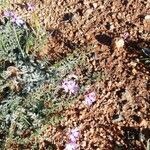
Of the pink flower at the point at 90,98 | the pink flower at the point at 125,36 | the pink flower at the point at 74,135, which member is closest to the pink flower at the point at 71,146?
the pink flower at the point at 74,135

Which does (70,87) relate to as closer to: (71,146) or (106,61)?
(106,61)

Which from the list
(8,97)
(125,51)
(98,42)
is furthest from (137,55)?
(8,97)

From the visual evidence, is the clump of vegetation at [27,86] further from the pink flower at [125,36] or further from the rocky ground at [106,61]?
the pink flower at [125,36]

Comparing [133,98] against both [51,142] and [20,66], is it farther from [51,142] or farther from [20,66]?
[20,66]

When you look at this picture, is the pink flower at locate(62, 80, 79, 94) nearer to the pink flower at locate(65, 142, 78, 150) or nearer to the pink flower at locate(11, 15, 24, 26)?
the pink flower at locate(65, 142, 78, 150)

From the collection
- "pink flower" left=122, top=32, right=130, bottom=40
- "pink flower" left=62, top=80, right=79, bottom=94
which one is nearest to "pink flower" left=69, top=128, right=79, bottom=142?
"pink flower" left=62, top=80, right=79, bottom=94

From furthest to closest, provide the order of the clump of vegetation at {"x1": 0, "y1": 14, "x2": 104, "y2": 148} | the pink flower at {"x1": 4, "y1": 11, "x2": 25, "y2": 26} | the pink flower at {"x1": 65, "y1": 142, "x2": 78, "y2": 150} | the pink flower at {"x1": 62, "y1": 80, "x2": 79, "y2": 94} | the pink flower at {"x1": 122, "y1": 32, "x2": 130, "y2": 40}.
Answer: the pink flower at {"x1": 4, "y1": 11, "x2": 25, "y2": 26} → the pink flower at {"x1": 122, "y1": 32, "x2": 130, "y2": 40} → the pink flower at {"x1": 62, "y1": 80, "x2": 79, "y2": 94} → the clump of vegetation at {"x1": 0, "y1": 14, "x2": 104, "y2": 148} → the pink flower at {"x1": 65, "y1": 142, "x2": 78, "y2": 150}
